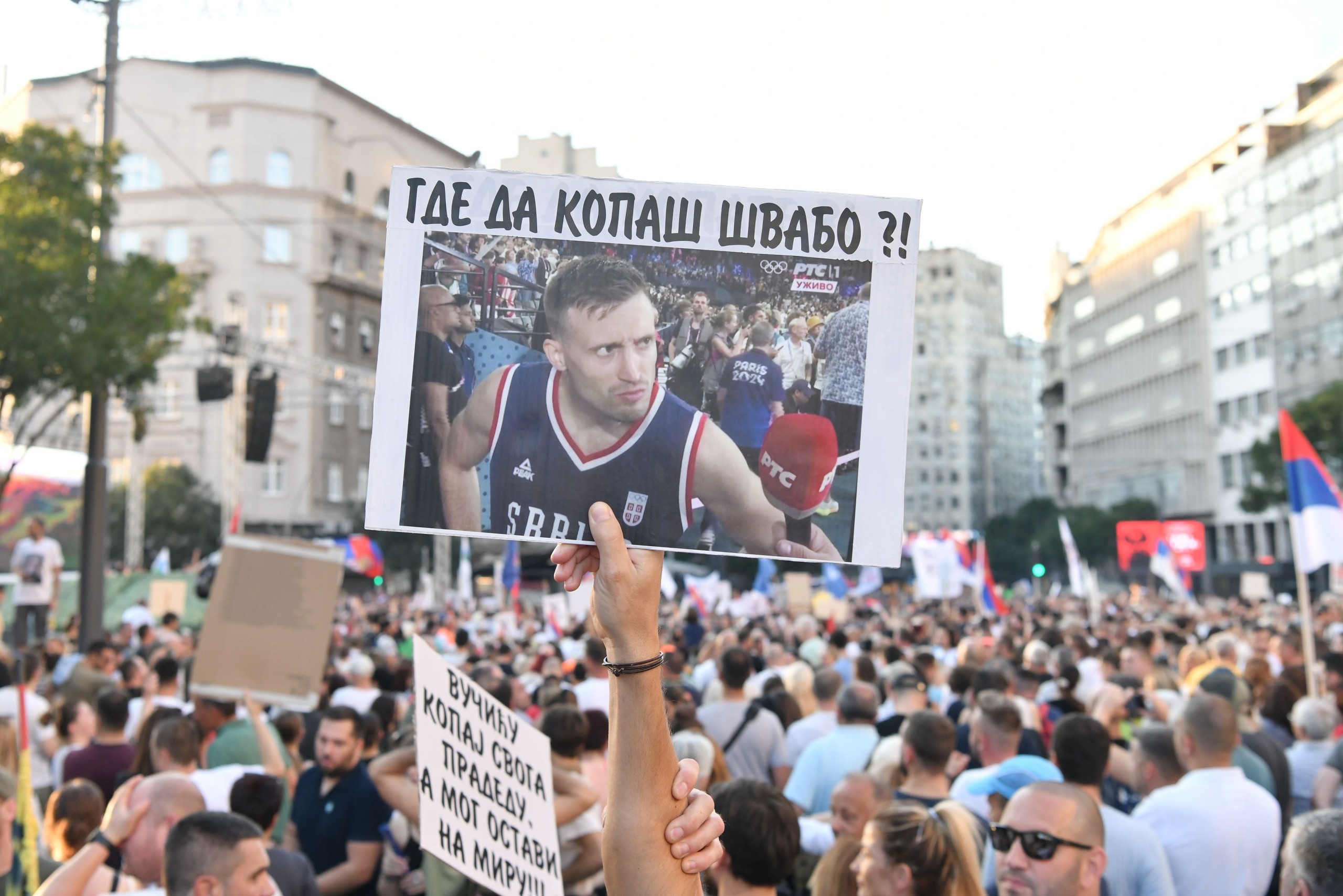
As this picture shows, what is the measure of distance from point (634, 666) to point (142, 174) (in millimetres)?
66727

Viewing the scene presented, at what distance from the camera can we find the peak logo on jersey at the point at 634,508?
8.64 ft

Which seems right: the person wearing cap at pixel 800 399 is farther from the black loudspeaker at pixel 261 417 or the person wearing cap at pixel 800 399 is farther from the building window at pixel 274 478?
the building window at pixel 274 478

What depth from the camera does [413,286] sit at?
8.78 ft

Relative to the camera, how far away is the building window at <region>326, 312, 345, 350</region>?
65.1 metres

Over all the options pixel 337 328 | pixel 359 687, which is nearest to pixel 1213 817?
pixel 359 687

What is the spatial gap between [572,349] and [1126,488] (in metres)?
99.0

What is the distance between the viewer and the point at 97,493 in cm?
1545

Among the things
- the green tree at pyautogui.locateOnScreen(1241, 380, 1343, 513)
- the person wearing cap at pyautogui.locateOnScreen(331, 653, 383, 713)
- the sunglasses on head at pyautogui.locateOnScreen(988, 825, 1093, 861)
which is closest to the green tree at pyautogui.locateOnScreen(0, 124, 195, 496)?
A: the person wearing cap at pyautogui.locateOnScreen(331, 653, 383, 713)

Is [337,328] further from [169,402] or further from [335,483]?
[169,402]

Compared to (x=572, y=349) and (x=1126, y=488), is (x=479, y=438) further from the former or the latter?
(x=1126, y=488)

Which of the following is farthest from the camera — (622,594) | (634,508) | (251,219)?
(251,219)

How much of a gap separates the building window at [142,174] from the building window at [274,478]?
47.1 ft

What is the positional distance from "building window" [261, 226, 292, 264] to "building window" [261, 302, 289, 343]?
2.04 meters

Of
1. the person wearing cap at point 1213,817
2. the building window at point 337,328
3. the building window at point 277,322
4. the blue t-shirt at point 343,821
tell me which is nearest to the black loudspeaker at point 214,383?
the blue t-shirt at point 343,821
